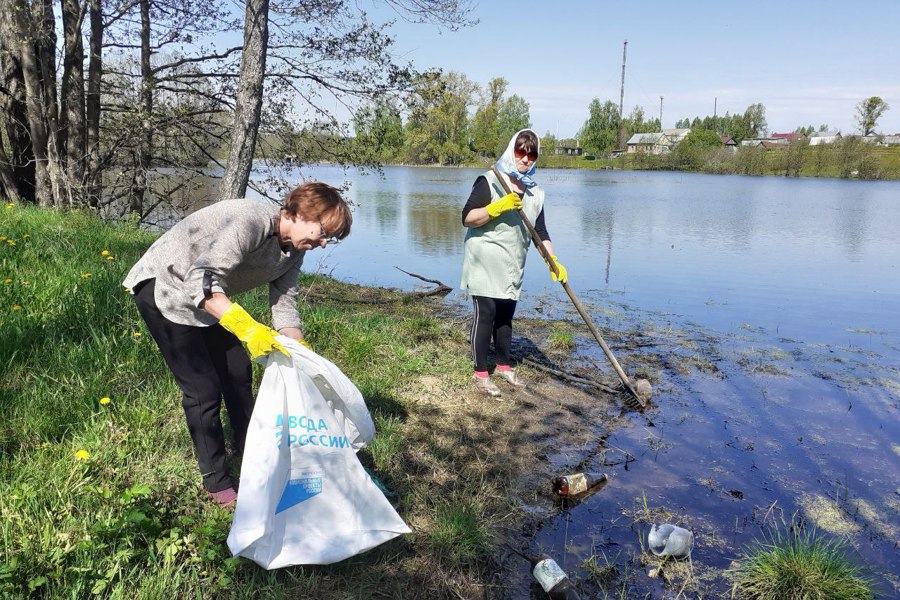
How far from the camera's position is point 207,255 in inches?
81.0

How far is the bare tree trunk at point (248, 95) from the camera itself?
5.41 meters

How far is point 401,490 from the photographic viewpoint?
2.93 metres

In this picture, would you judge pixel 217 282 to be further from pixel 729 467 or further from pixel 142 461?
pixel 729 467

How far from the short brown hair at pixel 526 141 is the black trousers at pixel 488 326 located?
1.06 meters

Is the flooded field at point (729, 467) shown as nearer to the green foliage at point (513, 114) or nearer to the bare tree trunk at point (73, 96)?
the bare tree trunk at point (73, 96)

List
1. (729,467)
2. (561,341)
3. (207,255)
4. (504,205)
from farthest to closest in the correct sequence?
(561,341) → (504,205) → (729,467) → (207,255)

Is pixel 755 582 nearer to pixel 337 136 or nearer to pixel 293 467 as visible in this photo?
pixel 293 467

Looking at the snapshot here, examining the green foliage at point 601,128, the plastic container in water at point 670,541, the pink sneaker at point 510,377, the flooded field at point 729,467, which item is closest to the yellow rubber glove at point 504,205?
the pink sneaker at point 510,377

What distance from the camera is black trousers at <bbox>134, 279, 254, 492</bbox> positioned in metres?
2.25

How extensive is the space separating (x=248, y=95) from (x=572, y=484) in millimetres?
4520

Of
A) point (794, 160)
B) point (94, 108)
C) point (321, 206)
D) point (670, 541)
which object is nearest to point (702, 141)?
point (794, 160)

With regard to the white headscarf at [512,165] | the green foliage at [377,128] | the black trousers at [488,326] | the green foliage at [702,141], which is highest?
the green foliage at [702,141]

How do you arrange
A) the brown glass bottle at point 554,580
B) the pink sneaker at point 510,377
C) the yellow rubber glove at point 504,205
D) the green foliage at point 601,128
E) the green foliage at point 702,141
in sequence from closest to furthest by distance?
the brown glass bottle at point 554,580 < the yellow rubber glove at point 504,205 < the pink sneaker at point 510,377 < the green foliage at point 702,141 < the green foliage at point 601,128

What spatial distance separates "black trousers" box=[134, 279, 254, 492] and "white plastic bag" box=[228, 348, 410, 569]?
304 mm
